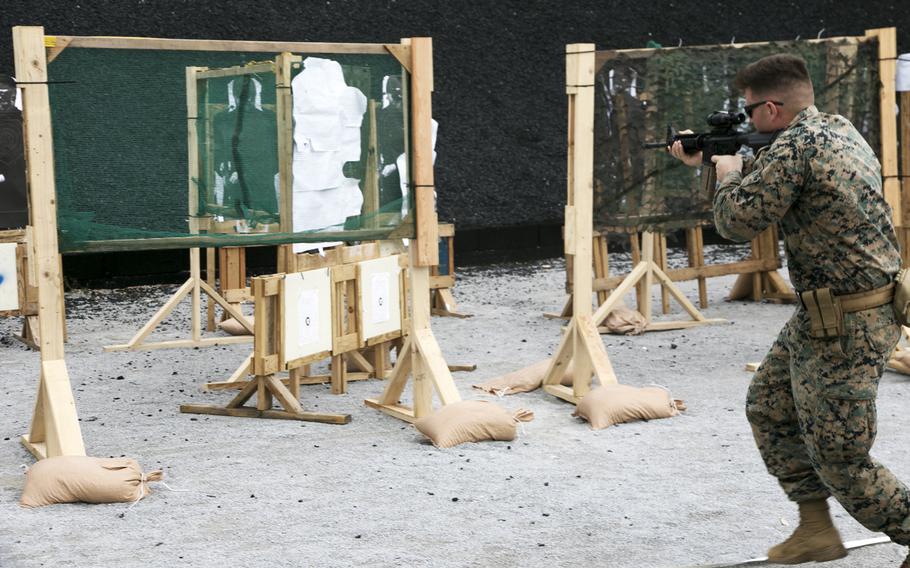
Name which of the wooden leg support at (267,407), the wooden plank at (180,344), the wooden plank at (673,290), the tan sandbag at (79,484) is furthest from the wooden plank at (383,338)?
the wooden plank at (673,290)

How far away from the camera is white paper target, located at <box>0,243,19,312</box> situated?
8.10 meters

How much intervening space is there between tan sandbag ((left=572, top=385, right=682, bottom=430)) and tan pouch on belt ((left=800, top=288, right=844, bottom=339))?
7.71 feet

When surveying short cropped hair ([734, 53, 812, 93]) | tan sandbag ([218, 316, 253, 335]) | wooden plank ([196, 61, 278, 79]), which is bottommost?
tan sandbag ([218, 316, 253, 335])

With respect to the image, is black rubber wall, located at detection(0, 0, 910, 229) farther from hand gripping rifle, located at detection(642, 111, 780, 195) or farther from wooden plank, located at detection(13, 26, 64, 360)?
hand gripping rifle, located at detection(642, 111, 780, 195)

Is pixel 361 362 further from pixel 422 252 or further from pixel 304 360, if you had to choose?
pixel 422 252

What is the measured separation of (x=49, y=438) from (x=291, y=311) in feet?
4.62

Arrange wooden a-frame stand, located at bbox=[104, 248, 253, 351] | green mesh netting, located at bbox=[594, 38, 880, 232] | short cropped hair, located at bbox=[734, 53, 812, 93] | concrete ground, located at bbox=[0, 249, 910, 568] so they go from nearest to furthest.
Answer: short cropped hair, located at bbox=[734, 53, 812, 93] < concrete ground, located at bbox=[0, 249, 910, 568] < green mesh netting, located at bbox=[594, 38, 880, 232] < wooden a-frame stand, located at bbox=[104, 248, 253, 351]

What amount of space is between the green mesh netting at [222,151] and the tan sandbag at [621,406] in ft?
4.14

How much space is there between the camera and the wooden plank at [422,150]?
6043 millimetres

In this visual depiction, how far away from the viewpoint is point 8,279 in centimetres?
813

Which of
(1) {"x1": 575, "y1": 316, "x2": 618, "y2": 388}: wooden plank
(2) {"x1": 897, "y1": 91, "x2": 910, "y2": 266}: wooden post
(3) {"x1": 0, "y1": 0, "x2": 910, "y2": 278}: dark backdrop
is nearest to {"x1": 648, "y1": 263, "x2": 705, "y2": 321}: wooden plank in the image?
(2) {"x1": 897, "y1": 91, "x2": 910, "y2": 266}: wooden post

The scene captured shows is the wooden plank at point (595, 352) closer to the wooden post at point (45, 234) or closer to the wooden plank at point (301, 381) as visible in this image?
the wooden plank at point (301, 381)

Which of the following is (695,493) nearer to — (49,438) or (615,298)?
(49,438)

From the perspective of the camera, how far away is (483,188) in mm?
12836
